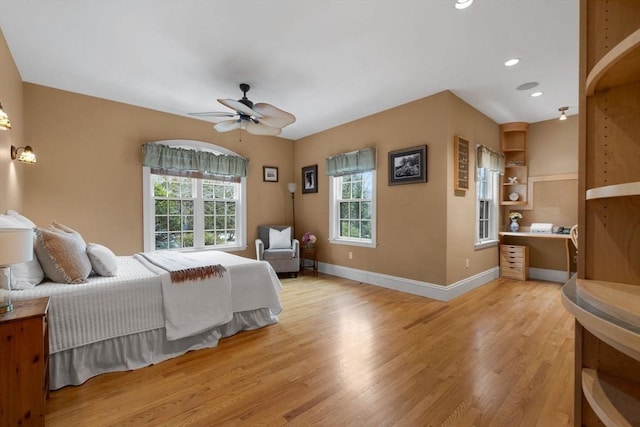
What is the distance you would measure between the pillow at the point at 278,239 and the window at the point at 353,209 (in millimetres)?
830

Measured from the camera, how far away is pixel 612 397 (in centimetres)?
88

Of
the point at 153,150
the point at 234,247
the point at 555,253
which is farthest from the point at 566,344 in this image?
the point at 153,150

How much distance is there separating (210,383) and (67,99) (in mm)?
3965

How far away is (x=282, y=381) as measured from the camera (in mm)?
1980

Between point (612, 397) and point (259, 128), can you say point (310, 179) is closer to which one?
point (259, 128)

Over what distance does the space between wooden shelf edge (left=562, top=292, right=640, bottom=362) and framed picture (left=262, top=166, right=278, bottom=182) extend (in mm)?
5162

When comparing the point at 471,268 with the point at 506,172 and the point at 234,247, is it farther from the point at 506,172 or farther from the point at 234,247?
the point at 234,247

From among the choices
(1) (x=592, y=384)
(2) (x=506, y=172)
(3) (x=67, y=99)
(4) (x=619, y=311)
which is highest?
(3) (x=67, y=99)

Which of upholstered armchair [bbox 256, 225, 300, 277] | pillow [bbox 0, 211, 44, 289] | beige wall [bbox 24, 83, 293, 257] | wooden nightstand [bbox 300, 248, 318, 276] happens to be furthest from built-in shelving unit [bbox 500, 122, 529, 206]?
pillow [bbox 0, 211, 44, 289]

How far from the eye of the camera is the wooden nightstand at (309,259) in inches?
210

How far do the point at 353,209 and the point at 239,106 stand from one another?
2823mm

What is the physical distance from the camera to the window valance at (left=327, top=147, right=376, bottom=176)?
4504 mm

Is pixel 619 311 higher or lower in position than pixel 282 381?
higher

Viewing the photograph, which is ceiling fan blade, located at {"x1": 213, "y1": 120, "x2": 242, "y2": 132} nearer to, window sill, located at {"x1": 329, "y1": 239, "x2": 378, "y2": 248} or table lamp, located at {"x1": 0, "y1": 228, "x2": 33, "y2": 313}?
table lamp, located at {"x1": 0, "y1": 228, "x2": 33, "y2": 313}
